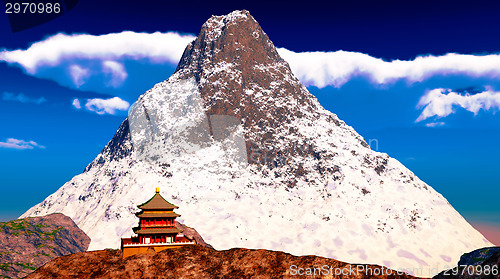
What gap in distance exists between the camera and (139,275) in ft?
71.6

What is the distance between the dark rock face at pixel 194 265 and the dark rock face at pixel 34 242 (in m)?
84.8

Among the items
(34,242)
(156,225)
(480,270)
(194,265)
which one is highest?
(34,242)

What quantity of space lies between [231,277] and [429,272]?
171419 millimetres

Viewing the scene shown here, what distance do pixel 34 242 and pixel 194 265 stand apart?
113m

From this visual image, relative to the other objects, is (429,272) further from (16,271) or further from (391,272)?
(391,272)

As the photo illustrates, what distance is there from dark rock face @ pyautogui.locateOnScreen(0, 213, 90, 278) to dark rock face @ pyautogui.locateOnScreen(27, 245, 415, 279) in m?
84.8

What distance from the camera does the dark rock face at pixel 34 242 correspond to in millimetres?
101938

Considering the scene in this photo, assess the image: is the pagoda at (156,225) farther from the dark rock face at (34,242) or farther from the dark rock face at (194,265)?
the dark rock face at (34,242)

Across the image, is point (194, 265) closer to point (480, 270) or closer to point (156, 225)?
point (480, 270)

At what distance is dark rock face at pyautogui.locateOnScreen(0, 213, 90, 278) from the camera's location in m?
102

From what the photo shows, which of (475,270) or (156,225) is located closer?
(475,270)

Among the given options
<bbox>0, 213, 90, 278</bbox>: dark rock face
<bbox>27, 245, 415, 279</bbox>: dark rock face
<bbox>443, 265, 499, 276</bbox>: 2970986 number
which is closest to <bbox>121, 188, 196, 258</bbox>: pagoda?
<bbox>27, 245, 415, 279</bbox>: dark rock face

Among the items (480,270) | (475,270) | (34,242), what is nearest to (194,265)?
(475,270)

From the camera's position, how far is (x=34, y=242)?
116375 mm
